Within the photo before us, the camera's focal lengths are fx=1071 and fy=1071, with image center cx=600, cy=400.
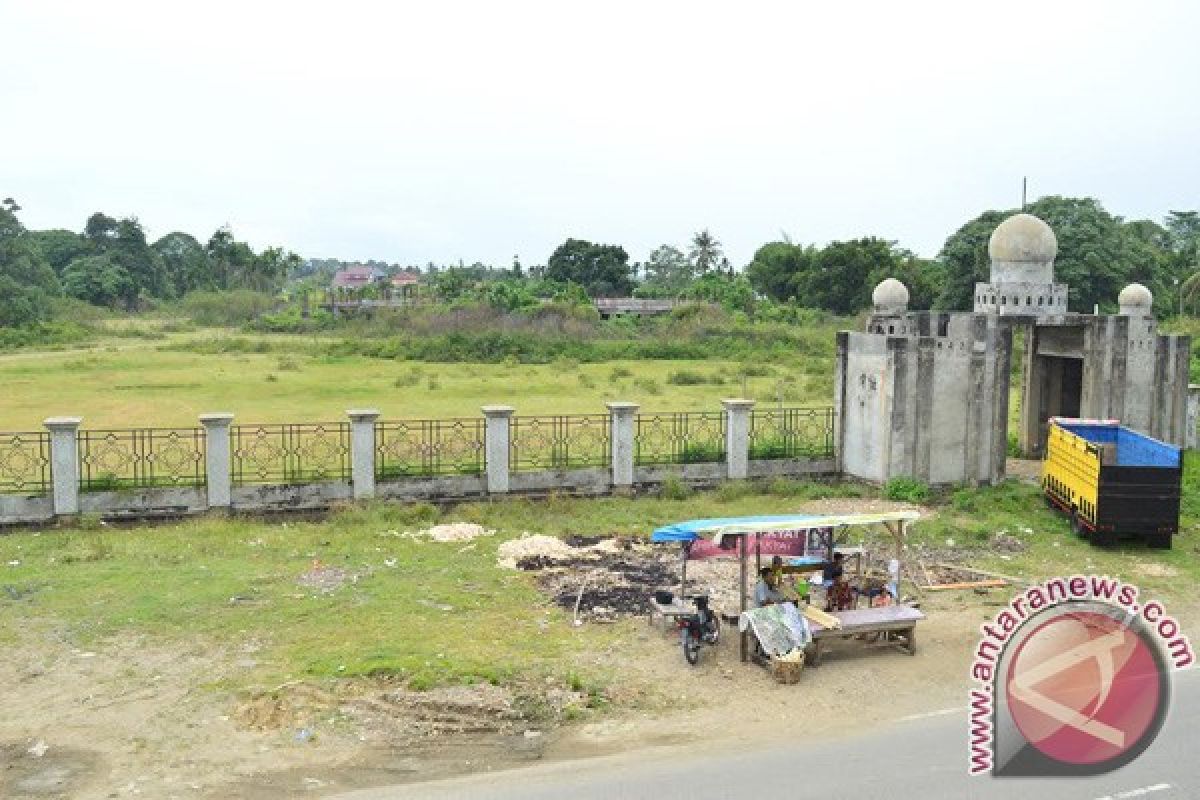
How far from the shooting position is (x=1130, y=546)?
17.0m

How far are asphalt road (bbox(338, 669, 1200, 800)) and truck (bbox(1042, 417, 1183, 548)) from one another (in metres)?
7.21

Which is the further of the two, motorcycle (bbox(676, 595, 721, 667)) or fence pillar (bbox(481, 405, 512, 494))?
fence pillar (bbox(481, 405, 512, 494))

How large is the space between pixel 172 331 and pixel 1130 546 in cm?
6295

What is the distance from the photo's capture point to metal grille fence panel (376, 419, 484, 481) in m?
19.0

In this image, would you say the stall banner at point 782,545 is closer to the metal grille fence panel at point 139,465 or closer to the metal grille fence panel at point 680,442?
the metal grille fence panel at point 680,442

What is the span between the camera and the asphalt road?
841 cm

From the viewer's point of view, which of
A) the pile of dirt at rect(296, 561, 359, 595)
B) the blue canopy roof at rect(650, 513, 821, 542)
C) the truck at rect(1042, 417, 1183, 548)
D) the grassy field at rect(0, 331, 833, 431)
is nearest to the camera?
the blue canopy roof at rect(650, 513, 821, 542)

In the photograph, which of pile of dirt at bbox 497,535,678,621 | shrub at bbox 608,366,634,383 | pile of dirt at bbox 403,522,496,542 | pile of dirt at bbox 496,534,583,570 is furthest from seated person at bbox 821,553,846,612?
shrub at bbox 608,366,634,383

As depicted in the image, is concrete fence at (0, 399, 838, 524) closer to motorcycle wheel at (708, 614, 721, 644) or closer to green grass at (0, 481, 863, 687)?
green grass at (0, 481, 863, 687)

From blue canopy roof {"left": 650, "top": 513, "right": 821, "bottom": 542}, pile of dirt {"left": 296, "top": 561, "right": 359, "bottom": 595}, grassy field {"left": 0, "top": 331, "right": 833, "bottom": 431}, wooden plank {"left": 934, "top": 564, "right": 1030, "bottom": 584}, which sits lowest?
wooden plank {"left": 934, "top": 564, "right": 1030, "bottom": 584}

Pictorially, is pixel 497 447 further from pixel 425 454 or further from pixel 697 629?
pixel 697 629

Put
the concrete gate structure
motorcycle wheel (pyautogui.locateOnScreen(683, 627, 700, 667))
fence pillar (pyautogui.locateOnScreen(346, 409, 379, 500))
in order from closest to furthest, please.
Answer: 1. motorcycle wheel (pyautogui.locateOnScreen(683, 627, 700, 667))
2. fence pillar (pyautogui.locateOnScreen(346, 409, 379, 500))
3. the concrete gate structure

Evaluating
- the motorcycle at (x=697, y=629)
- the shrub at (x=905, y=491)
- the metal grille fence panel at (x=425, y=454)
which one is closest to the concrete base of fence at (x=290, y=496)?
the metal grille fence panel at (x=425, y=454)

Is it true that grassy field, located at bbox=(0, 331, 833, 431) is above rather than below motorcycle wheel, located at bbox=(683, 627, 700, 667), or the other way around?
above
